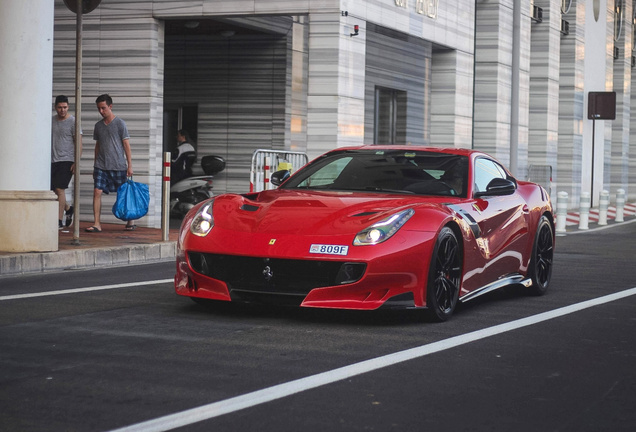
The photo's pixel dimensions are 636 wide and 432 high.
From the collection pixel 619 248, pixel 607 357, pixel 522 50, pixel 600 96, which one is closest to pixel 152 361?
pixel 607 357

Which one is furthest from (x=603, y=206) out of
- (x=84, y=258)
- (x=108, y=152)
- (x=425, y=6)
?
(x=84, y=258)

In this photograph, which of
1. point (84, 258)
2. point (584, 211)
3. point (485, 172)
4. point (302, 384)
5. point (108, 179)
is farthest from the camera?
point (584, 211)

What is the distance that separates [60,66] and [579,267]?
946 centimetres

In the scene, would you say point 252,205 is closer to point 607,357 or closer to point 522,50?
point 607,357

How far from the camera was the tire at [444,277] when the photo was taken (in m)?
7.32

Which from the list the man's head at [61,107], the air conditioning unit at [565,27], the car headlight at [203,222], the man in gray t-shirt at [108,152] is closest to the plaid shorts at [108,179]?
the man in gray t-shirt at [108,152]

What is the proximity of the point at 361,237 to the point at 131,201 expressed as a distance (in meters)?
8.01

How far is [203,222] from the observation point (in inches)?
294

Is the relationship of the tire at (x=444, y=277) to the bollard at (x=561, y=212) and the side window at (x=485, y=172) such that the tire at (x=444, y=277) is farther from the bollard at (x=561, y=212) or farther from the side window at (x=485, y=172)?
the bollard at (x=561, y=212)

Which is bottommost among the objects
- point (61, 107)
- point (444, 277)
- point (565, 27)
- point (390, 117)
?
point (444, 277)

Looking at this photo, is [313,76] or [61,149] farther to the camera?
[313,76]

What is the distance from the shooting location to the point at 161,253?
13055mm

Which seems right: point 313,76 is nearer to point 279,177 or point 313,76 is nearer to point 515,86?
point 515,86

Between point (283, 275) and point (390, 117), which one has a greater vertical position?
point (390, 117)
